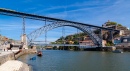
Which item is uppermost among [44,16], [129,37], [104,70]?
[44,16]

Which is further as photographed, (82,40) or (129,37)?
(82,40)

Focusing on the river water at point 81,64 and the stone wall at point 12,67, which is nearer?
the stone wall at point 12,67

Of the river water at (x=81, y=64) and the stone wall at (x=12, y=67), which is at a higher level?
the stone wall at (x=12, y=67)

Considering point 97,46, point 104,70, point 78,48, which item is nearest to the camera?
point 104,70

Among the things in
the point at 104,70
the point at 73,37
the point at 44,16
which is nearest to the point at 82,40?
the point at 73,37

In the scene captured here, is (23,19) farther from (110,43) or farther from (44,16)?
(110,43)

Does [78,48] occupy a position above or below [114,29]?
below

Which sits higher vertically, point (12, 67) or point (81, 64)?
point (12, 67)

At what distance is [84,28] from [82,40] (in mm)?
45709

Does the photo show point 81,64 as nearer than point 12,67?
No

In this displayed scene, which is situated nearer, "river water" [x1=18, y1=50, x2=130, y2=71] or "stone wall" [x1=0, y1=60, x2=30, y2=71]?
"stone wall" [x1=0, y1=60, x2=30, y2=71]

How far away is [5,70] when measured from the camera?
19984 mm

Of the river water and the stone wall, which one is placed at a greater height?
the stone wall

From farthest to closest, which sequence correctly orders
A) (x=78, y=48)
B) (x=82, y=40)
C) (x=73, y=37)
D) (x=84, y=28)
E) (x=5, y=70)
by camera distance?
(x=73, y=37), (x=82, y=40), (x=78, y=48), (x=84, y=28), (x=5, y=70)
